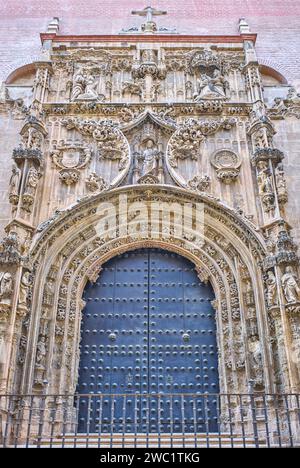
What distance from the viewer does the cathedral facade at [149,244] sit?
7.79m

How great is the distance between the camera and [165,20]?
14.0m

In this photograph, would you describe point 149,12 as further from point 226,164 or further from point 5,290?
point 5,290

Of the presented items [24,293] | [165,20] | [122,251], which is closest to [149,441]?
[24,293]

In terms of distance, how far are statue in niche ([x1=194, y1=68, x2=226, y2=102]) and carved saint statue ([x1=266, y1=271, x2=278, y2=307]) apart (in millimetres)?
4190

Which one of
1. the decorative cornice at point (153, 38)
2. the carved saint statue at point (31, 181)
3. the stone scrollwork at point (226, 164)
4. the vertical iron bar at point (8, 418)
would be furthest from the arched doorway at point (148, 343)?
the decorative cornice at point (153, 38)

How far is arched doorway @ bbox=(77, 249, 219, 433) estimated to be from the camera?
26.2 feet

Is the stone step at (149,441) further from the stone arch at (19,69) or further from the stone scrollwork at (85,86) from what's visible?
the stone arch at (19,69)

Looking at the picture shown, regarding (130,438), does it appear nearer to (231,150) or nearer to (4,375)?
(4,375)

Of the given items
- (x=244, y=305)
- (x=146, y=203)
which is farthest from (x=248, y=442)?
(x=146, y=203)

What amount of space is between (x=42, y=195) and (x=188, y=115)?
3.32 meters

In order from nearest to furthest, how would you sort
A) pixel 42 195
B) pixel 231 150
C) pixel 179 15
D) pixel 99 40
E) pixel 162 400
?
pixel 162 400 < pixel 42 195 < pixel 231 150 < pixel 99 40 < pixel 179 15

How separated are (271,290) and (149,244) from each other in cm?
234

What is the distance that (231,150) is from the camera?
10086mm

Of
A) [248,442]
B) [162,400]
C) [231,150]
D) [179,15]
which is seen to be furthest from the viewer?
[179,15]
